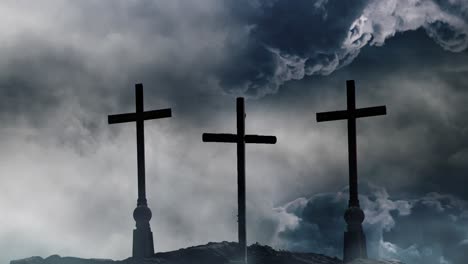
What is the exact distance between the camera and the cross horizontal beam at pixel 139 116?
30.4 meters

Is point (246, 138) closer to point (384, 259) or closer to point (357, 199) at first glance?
point (357, 199)

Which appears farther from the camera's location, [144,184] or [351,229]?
[144,184]

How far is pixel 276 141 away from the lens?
28.5 m

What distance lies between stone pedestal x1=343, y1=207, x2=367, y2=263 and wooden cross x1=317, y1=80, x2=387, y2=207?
1.21 ft

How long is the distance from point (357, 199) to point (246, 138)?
398 cm

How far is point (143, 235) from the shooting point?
2994 centimetres

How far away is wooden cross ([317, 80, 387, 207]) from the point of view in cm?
2789

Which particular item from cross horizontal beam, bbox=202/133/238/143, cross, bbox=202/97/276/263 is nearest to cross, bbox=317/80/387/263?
cross, bbox=202/97/276/263

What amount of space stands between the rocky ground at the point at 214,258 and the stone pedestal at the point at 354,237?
316 cm

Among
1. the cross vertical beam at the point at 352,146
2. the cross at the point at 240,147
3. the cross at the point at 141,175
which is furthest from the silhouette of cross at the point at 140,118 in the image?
the cross vertical beam at the point at 352,146

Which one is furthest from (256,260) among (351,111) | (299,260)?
(351,111)

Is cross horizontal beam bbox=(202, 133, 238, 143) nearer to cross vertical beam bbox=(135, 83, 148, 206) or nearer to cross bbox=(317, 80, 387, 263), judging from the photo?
cross bbox=(317, 80, 387, 263)

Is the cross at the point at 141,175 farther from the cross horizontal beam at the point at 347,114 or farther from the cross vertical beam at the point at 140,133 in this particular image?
the cross horizontal beam at the point at 347,114

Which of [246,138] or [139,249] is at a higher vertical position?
[246,138]
